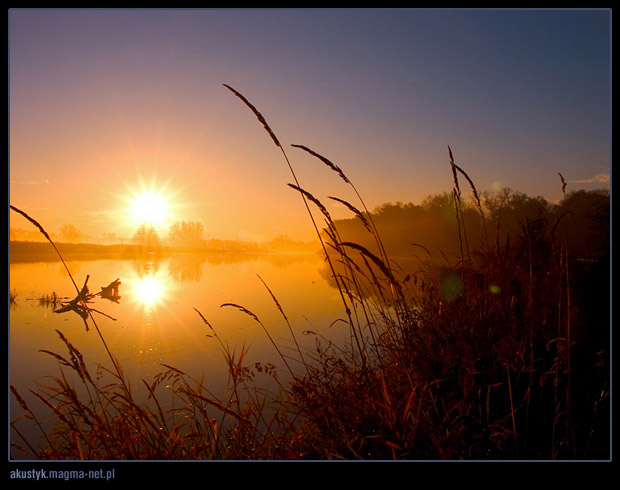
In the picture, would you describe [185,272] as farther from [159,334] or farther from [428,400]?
[428,400]

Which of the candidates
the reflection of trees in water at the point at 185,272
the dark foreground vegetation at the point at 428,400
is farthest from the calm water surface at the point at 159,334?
the reflection of trees in water at the point at 185,272

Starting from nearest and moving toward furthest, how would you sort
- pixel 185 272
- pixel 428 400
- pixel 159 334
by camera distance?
pixel 428 400 < pixel 159 334 < pixel 185 272

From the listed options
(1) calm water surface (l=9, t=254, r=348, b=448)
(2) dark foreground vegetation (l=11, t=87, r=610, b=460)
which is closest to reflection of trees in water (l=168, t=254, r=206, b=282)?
(1) calm water surface (l=9, t=254, r=348, b=448)

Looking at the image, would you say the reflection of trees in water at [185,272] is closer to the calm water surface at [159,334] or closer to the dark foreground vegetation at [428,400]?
the calm water surface at [159,334]

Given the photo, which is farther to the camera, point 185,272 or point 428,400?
point 185,272

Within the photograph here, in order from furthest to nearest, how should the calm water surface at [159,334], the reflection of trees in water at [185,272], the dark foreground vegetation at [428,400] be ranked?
the reflection of trees in water at [185,272]
the calm water surface at [159,334]
the dark foreground vegetation at [428,400]

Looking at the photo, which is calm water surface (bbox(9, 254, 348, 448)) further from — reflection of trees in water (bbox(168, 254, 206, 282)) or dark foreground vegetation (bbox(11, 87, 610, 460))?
reflection of trees in water (bbox(168, 254, 206, 282))

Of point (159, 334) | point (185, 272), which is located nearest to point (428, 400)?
point (159, 334)

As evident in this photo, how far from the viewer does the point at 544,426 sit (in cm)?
149

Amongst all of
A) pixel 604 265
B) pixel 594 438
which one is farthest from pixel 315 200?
pixel 604 265

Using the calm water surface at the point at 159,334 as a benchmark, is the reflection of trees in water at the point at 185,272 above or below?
above

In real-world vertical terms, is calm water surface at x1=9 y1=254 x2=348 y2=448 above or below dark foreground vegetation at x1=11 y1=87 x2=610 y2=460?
below
